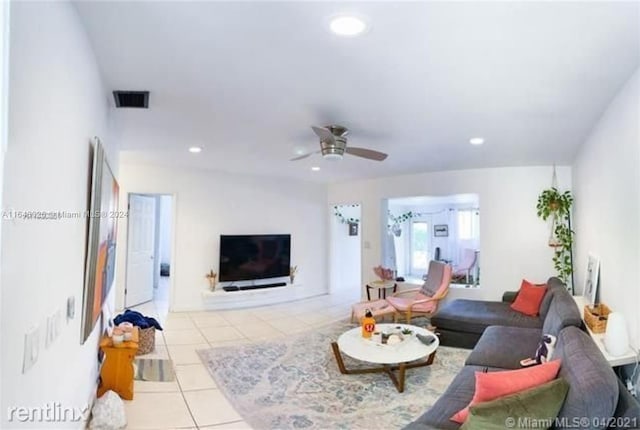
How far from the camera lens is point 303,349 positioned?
13.8ft

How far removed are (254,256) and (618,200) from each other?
5.09 metres

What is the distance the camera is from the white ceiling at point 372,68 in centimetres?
165

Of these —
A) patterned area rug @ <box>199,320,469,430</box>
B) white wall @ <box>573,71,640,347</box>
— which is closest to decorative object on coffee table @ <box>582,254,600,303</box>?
white wall @ <box>573,71,640,347</box>

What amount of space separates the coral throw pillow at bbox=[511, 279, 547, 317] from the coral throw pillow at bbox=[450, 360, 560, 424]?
2.67 m

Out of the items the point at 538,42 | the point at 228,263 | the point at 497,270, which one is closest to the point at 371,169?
the point at 497,270

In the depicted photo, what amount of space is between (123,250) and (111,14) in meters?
4.98

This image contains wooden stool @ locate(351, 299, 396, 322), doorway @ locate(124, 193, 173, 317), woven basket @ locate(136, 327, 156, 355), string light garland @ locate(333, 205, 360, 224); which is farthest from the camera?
string light garland @ locate(333, 205, 360, 224)

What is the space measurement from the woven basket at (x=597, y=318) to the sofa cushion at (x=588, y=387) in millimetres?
848

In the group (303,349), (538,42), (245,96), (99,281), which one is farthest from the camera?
(303,349)

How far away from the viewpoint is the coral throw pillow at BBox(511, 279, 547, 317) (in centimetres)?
429

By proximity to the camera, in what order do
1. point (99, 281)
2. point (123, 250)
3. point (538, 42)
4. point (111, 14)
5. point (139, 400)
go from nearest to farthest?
point (111, 14), point (538, 42), point (99, 281), point (139, 400), point (123, 250)

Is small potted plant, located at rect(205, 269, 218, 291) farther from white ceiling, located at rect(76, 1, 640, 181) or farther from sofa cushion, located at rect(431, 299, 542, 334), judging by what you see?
sofa cushion, located at rect(431, 299, 542, 334)

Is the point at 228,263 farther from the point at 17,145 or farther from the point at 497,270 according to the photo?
the point at 17,145

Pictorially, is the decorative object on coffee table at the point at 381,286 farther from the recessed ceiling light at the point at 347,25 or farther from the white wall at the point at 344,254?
the recessed ceiling light at the point at 347,25
